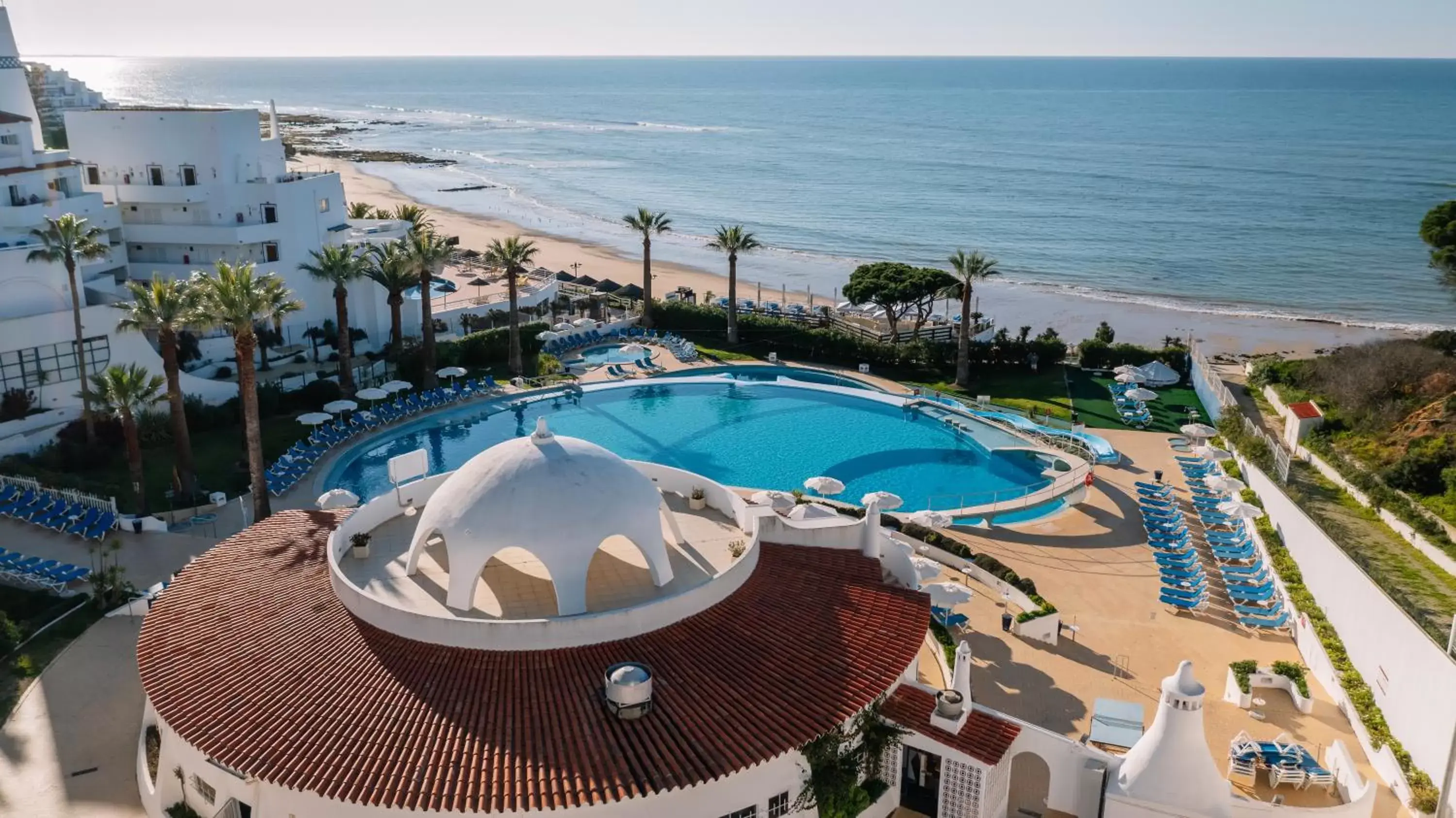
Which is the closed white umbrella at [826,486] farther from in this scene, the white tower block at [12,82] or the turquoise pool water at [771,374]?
the white tower block at [12,82]

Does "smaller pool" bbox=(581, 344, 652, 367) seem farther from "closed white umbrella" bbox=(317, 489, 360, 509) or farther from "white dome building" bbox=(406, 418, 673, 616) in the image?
"white dome building" bbox=(406, 418, 673, 616)

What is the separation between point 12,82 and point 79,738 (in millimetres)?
43449

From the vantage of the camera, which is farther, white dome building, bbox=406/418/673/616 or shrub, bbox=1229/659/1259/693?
shrub, bbox=1229/659/1259/693

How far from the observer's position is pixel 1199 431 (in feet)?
145

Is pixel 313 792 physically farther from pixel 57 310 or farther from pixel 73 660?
pixel 57 310

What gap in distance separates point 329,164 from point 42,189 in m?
104

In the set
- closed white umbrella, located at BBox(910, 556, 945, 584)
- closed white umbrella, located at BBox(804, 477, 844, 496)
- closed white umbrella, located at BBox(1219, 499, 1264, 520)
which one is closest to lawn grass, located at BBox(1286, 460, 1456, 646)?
closed white umbrella, located at BBox(1219, 499, 1264, 520)

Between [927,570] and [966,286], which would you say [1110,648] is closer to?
[927,570]

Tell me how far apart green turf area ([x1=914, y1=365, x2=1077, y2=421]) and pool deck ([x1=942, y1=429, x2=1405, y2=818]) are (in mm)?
12428

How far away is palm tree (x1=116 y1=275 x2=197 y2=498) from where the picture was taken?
1394 inches

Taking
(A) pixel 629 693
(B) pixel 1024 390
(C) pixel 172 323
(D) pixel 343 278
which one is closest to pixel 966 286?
(B) pixel 1024 390

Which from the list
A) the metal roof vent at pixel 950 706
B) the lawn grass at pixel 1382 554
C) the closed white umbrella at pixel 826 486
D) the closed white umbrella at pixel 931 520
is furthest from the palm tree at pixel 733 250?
the metal roof vent at pixel 950 706

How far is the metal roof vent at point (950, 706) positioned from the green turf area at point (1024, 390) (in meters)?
29.1

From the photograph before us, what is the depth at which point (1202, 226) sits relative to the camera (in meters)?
108
